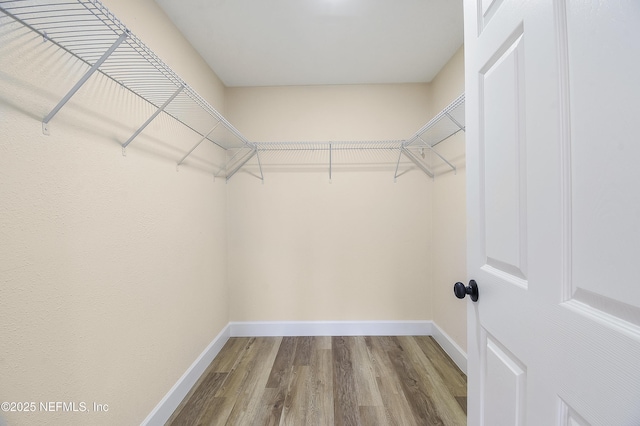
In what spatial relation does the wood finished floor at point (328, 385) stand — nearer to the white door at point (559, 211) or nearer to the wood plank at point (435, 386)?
the wood plank at point (435, 386)

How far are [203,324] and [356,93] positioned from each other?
2394 mm

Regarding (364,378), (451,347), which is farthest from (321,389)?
(451,347)

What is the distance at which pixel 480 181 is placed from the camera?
0.80m

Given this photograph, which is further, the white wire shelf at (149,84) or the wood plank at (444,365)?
the wood plank at (444,365)

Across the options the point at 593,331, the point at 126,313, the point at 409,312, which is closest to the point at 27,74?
the point at 126,313

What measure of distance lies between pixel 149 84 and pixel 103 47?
257 mm

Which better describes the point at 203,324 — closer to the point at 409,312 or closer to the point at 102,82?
the point at 102,82

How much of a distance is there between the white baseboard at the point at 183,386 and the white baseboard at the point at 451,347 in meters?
1.92

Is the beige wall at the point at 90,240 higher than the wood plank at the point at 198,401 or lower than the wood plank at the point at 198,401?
higher

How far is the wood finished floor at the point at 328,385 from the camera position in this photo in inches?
57.1

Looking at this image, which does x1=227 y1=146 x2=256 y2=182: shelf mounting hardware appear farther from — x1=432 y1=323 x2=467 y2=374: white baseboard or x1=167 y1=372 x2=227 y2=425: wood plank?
x1=432 y1=323 x2=467 y2=374: white baseboard

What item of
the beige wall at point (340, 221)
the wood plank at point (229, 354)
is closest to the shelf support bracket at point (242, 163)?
the beige wall at point (340, 221)

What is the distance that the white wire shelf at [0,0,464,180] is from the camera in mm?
778

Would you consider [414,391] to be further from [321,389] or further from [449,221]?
[449,221]
